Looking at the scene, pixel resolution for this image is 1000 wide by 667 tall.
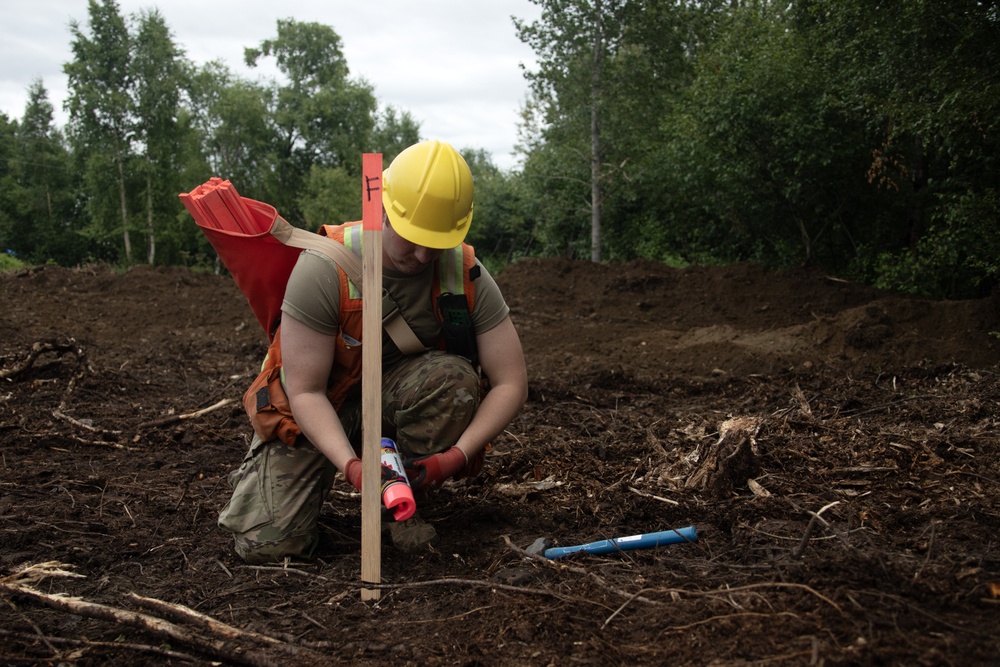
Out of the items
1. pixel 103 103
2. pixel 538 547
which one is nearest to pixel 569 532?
pixel 538 547

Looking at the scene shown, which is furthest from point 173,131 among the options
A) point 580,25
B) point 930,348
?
point 930,348

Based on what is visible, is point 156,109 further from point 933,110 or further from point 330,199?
point 933,110

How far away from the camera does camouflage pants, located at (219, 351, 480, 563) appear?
10.1 feet

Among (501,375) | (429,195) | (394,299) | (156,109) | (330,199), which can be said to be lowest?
(501,375)

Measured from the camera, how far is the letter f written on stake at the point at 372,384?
8.39 feet

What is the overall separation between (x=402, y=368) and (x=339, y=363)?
274 mm

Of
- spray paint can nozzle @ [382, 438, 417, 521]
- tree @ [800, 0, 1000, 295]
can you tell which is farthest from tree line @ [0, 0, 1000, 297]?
spray paint can nozzle @ [382, 438, 417, 521]

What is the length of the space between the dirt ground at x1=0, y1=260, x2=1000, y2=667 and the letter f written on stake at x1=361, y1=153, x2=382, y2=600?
14cm

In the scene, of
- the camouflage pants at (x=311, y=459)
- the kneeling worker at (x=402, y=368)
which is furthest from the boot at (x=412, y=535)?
the camouflage pants at (x=311, y=459)

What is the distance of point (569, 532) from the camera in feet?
10.2

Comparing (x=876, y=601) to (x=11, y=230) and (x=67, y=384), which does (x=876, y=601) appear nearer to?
(x=67, y=384)

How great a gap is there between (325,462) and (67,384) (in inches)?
146

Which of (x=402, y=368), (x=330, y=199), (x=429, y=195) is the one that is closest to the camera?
(x=429, y=195)

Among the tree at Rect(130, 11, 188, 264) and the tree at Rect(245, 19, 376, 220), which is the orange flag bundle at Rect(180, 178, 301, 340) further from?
the tree at Rect(245, 19, 376, 220)
